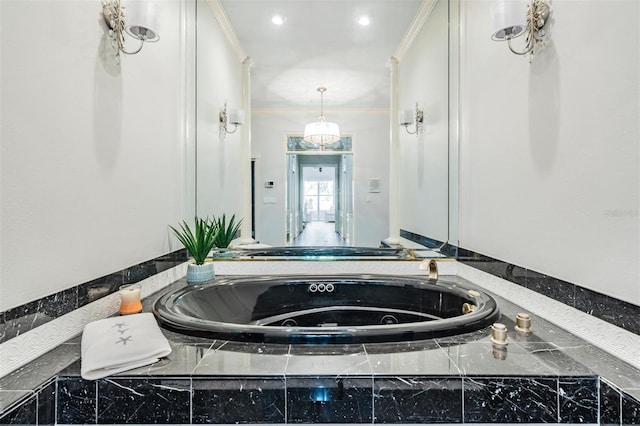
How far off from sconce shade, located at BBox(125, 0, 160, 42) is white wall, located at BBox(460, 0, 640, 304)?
1531mm

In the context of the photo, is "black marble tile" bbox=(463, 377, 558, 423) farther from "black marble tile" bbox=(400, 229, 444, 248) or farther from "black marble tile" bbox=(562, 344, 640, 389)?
"black marble tile" bbox=(400, 229, 444, 248)

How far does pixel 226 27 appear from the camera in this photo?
218 cm

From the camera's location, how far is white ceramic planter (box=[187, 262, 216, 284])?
1.73 meters

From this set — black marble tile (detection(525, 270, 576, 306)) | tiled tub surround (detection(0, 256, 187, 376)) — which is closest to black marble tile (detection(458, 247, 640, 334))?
black marble tile (detection(525, 270, 576, 306))

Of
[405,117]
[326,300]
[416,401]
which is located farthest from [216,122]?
A: [416,401]

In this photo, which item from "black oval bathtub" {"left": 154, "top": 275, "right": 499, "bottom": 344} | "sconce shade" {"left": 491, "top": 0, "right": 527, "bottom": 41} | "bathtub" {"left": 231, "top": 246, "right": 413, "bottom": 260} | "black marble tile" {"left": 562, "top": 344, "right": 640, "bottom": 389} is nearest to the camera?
"black marble tile" {"left": 562, "top": 344, "right": 640, "bottom": 389}

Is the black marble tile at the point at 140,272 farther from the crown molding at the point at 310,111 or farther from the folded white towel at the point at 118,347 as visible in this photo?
the crown molding at the point at 310,111

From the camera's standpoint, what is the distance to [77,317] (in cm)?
107

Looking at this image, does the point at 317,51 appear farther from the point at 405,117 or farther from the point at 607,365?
the point at 607,365

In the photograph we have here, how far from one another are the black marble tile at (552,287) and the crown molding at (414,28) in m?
1.65

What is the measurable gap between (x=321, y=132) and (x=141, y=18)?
120 cm

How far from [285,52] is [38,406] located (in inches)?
85.3

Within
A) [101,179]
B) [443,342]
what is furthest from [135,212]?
[443,342]

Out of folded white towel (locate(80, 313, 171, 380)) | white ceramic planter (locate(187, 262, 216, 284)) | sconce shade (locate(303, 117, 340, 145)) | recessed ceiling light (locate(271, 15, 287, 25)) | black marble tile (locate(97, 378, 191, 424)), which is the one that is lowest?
black marble tile (locate(97, 378, 191, 424))
